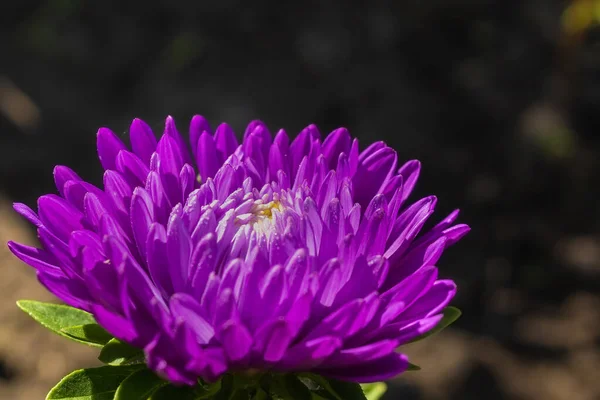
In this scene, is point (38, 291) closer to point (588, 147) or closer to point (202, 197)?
point (202, 197)

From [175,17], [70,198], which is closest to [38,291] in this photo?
[175,17]

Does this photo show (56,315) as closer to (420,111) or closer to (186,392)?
(186,392)

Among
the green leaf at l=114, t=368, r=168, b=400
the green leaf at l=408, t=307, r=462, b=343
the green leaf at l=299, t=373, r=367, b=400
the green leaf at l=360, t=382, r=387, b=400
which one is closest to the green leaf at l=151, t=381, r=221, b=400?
the green leaf at l=114, t=368, r=168, b=400

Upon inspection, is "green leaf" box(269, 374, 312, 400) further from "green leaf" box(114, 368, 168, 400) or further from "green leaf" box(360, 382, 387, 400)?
"green leaf" box(360, 382, 387, 400)

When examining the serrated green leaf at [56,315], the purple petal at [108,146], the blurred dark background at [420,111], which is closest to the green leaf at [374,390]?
the serrated green leaf at [56,315]

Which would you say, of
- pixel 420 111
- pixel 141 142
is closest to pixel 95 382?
pixel 141 142

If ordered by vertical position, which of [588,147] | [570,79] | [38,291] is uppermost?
[570,79]

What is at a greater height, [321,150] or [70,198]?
[321,150]
